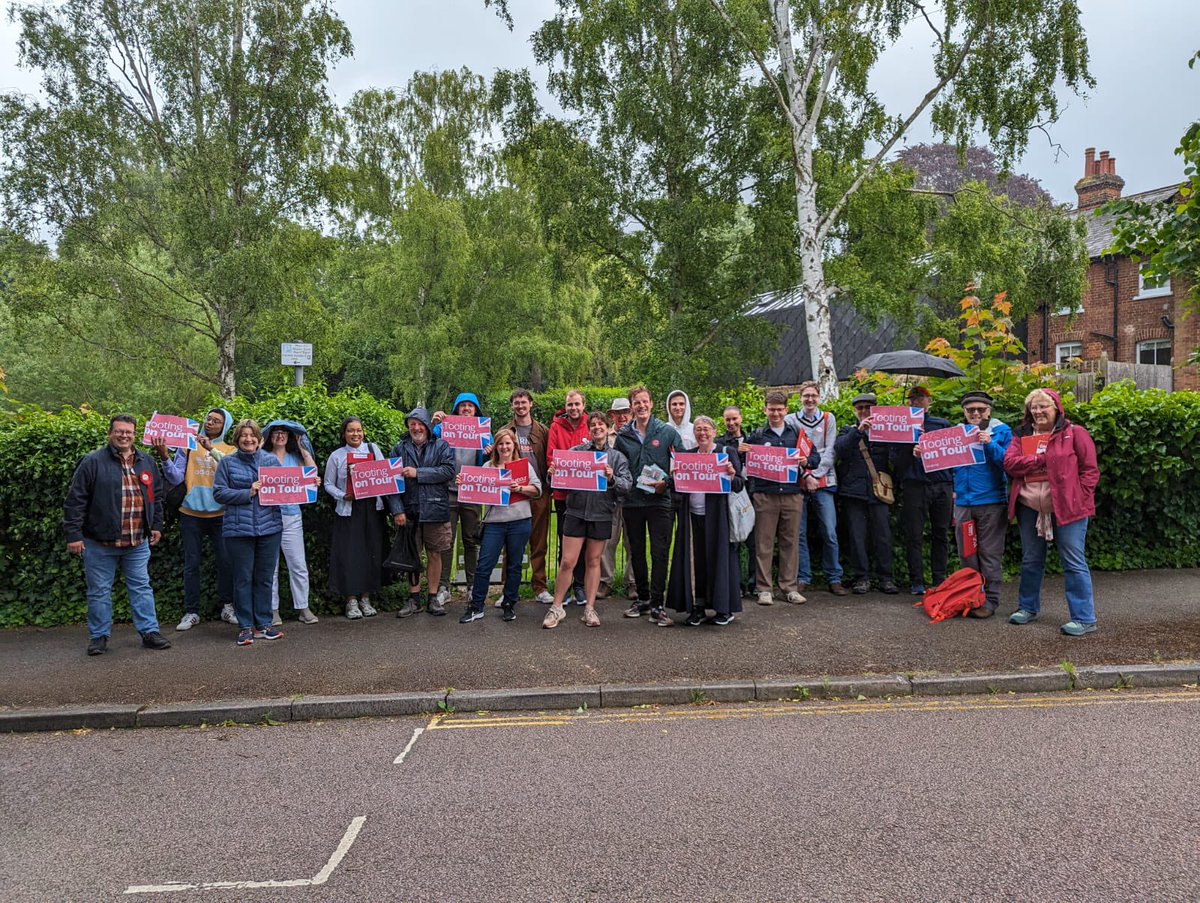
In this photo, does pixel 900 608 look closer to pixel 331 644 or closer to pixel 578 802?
pixel 578 802

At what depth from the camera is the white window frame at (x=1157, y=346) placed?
2952 cm

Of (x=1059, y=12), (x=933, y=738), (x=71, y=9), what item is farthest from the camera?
(x=71, y=9)

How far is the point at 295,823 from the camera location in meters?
4.22

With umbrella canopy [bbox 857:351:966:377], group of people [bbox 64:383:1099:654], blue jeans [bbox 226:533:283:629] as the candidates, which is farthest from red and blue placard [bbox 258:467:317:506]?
umbrella canopy [bbox 857:351:966:377]

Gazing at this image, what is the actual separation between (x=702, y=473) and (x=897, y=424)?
2435 mm

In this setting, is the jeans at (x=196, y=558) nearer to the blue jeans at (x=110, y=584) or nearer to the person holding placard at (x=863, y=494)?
the blue jeans at (x=110, y=584)

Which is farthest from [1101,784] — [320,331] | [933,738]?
[320,331]

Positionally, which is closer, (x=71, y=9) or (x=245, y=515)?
(x=245, y=515)

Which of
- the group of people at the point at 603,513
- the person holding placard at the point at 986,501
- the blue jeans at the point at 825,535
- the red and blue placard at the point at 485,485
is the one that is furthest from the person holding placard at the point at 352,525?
the person holding placard at the point at 986,501

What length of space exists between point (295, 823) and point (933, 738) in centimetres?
383

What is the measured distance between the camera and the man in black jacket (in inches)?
285

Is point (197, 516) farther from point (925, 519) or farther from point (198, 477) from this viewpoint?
point (925, 519)

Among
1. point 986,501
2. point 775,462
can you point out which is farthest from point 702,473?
point 986,501

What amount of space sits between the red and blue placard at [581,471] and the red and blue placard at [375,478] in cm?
168
